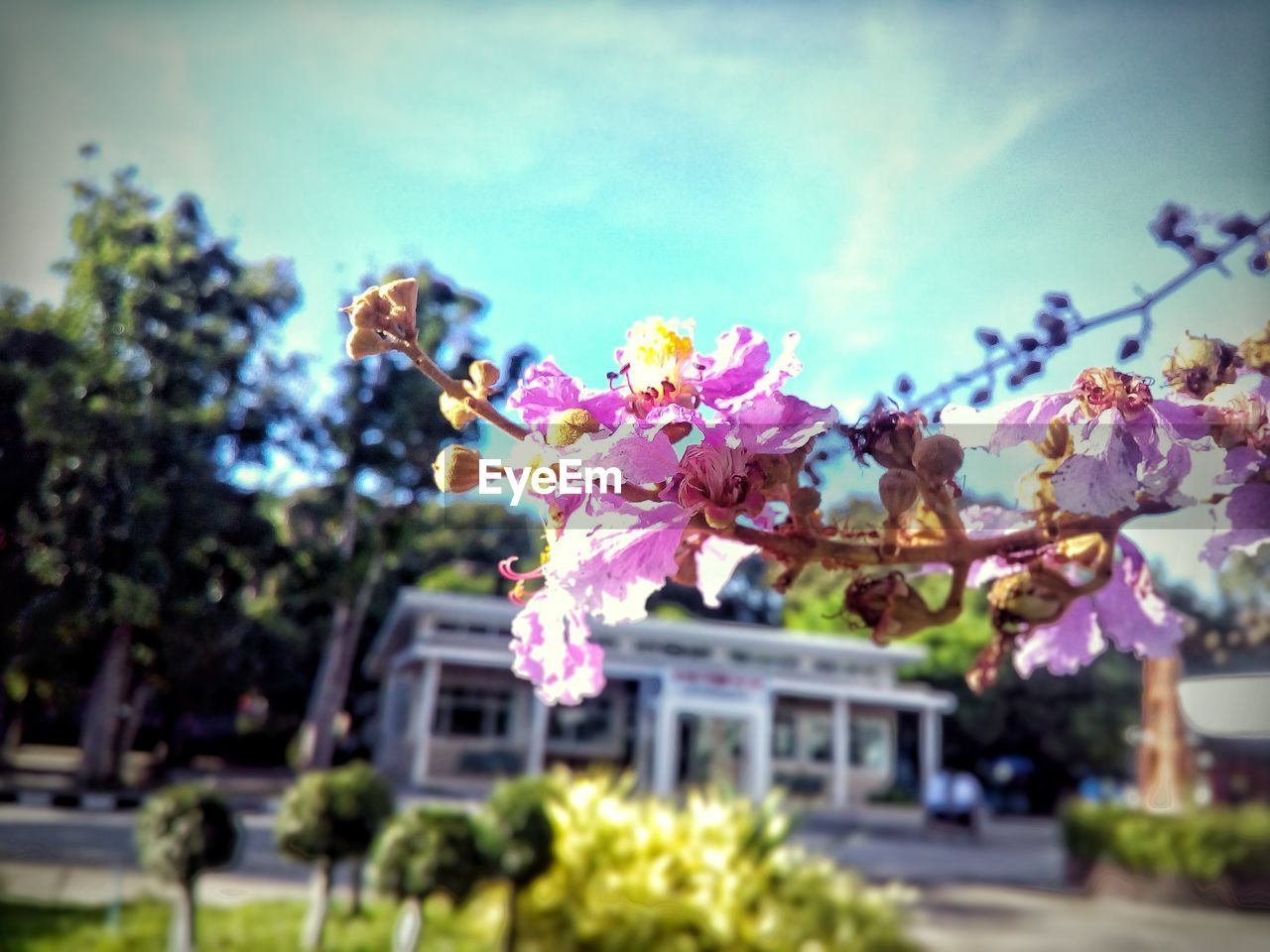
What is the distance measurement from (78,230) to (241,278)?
1.44ft

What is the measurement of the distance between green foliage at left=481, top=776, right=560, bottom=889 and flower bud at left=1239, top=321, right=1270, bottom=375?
4.73ft

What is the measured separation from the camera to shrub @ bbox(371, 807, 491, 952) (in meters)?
1.49

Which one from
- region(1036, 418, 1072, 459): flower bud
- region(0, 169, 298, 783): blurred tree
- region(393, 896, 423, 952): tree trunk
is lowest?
region(393, 896, 423, 952): tree trunk

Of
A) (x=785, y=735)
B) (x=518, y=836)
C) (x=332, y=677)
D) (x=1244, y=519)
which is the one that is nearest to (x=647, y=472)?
(x=1244, y=519)

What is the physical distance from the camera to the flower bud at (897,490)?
16 cm

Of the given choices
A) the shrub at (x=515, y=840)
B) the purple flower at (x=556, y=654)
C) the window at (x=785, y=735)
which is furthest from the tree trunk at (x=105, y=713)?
the window at (x=785, y=735)

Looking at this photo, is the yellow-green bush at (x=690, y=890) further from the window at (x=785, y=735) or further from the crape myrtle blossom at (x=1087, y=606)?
the window at (x=785, y=735)

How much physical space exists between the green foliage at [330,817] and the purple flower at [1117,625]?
171 centimetres

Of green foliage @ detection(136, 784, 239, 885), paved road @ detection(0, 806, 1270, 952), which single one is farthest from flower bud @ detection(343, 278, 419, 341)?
paved road @ detection(0, 806, 1270, 952)

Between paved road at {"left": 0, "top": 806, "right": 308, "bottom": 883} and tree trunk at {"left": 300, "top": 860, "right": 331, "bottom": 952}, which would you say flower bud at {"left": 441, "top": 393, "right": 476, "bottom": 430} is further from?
paved road at {"left": 0, "top": 806, "right": 308, "bottom": 883}

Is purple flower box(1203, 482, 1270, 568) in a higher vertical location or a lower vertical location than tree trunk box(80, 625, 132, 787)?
higher

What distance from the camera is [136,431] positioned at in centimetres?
238

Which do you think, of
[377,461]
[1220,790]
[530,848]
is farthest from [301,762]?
[1220,790]

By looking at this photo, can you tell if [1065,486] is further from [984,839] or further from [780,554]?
[984,839]
